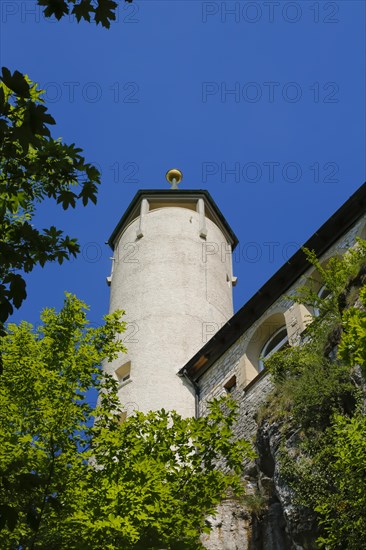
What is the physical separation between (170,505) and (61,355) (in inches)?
107

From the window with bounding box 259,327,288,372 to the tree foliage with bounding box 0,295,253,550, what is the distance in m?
7.06

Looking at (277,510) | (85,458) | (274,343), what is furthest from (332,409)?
(274,343)

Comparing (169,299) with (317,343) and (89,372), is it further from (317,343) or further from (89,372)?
(89,372)

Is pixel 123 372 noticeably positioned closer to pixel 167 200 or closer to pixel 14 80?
pixel 167 200

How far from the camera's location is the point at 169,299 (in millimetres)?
22469

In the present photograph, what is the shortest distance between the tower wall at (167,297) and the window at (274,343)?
276cm

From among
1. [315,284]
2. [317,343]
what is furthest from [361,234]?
[317,343]

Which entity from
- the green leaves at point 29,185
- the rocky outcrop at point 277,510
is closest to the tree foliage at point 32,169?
the green leaves at point 29,185

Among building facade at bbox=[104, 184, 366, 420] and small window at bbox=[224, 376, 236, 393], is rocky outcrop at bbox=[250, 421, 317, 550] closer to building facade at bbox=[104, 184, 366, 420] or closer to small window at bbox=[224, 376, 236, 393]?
building facade at bbox=[104, 184, 366, 420]

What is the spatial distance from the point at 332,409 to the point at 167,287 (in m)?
11.5

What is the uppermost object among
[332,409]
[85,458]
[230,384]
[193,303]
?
[193,303]

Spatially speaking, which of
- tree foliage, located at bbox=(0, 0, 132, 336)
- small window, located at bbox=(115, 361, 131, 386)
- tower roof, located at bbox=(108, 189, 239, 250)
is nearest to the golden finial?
tower roof, located at bbox=(108, 189, 239, 250)

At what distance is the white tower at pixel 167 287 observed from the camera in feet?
66.3

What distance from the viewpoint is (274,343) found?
59.4 ft
